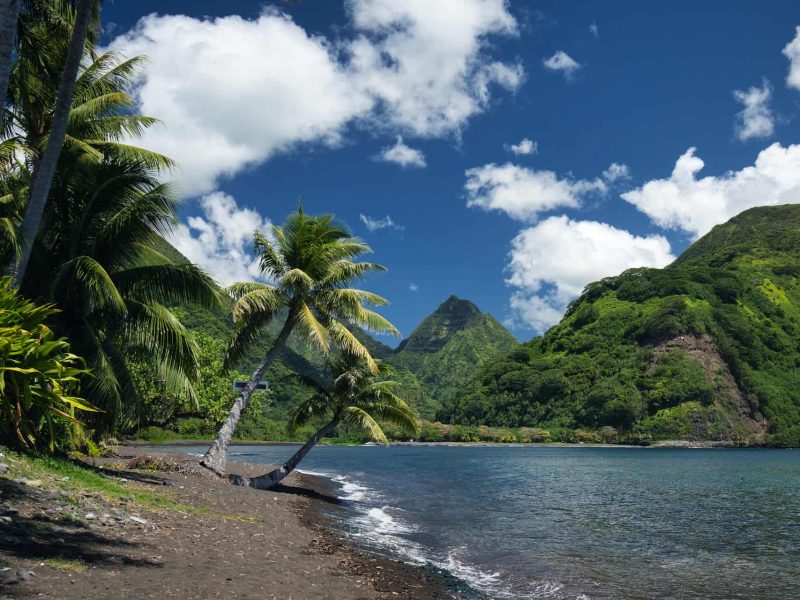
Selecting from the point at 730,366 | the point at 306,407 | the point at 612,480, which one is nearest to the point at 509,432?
the point at 730,366

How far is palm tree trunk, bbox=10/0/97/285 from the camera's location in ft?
41.0

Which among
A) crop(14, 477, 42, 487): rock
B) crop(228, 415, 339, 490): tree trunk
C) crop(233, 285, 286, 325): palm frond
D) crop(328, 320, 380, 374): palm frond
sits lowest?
crop(228, 415, 339, 490): tree trunk

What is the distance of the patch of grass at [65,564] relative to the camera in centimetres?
740

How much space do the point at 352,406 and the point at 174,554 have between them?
19759mm

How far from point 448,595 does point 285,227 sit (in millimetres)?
18934

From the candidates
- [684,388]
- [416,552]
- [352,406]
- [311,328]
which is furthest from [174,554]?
[684,388]

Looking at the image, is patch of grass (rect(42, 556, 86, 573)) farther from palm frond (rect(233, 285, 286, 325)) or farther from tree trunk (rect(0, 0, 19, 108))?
palm frond (rect(233, 285, 286, 325))

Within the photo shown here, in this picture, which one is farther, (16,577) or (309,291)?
(309,291)

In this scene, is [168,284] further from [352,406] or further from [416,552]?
[352,406]

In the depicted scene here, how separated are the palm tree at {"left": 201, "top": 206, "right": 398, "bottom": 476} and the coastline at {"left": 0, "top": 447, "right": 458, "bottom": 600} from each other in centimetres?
942

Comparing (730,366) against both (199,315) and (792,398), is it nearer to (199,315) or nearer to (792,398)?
(792,398)

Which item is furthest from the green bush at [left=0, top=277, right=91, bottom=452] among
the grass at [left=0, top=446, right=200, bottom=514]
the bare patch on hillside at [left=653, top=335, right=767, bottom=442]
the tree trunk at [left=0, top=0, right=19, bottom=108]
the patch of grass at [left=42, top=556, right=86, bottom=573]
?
the bare patch on hillside at [left=653, top=335, right=767, bottom=442]

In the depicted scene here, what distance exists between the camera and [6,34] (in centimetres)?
1041

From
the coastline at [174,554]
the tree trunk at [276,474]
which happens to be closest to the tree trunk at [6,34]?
the coastline at [174,554]
